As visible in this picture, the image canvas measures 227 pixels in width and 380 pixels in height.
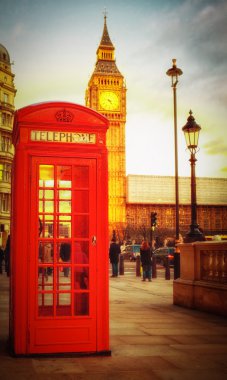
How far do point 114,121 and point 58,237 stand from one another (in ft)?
280

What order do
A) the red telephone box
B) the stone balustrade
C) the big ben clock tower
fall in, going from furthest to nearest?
the big ben clock tower, the stone balustrade, the red telephone box

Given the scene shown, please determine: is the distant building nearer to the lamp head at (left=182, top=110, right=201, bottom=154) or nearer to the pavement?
the lamp head at (left=182, top=110, right=201, bottom=154)

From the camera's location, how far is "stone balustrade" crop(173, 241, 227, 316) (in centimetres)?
871

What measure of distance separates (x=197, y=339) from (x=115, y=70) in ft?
299

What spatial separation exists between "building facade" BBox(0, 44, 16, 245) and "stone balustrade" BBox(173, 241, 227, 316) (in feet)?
121

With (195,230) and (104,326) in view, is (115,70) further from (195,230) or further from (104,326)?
(104,326)

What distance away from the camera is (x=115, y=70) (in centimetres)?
9406

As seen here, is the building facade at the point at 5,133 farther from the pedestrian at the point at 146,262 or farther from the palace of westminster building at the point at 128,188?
the palace of westminster building at the point at 128,188

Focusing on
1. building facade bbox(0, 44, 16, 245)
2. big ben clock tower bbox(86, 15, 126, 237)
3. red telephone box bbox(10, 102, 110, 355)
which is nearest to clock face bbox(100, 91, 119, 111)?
big ben clock tower bbox(86, 15, 126, 237)

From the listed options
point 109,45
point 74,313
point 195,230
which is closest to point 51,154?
point 74,313

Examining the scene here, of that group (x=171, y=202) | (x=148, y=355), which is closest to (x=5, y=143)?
(x=148, y=355)

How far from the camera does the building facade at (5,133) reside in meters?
46.3

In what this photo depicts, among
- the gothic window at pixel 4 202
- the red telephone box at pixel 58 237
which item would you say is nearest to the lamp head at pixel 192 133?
the red telephone box at pixel 58 237

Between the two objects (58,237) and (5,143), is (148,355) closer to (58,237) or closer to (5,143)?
(58,237)
